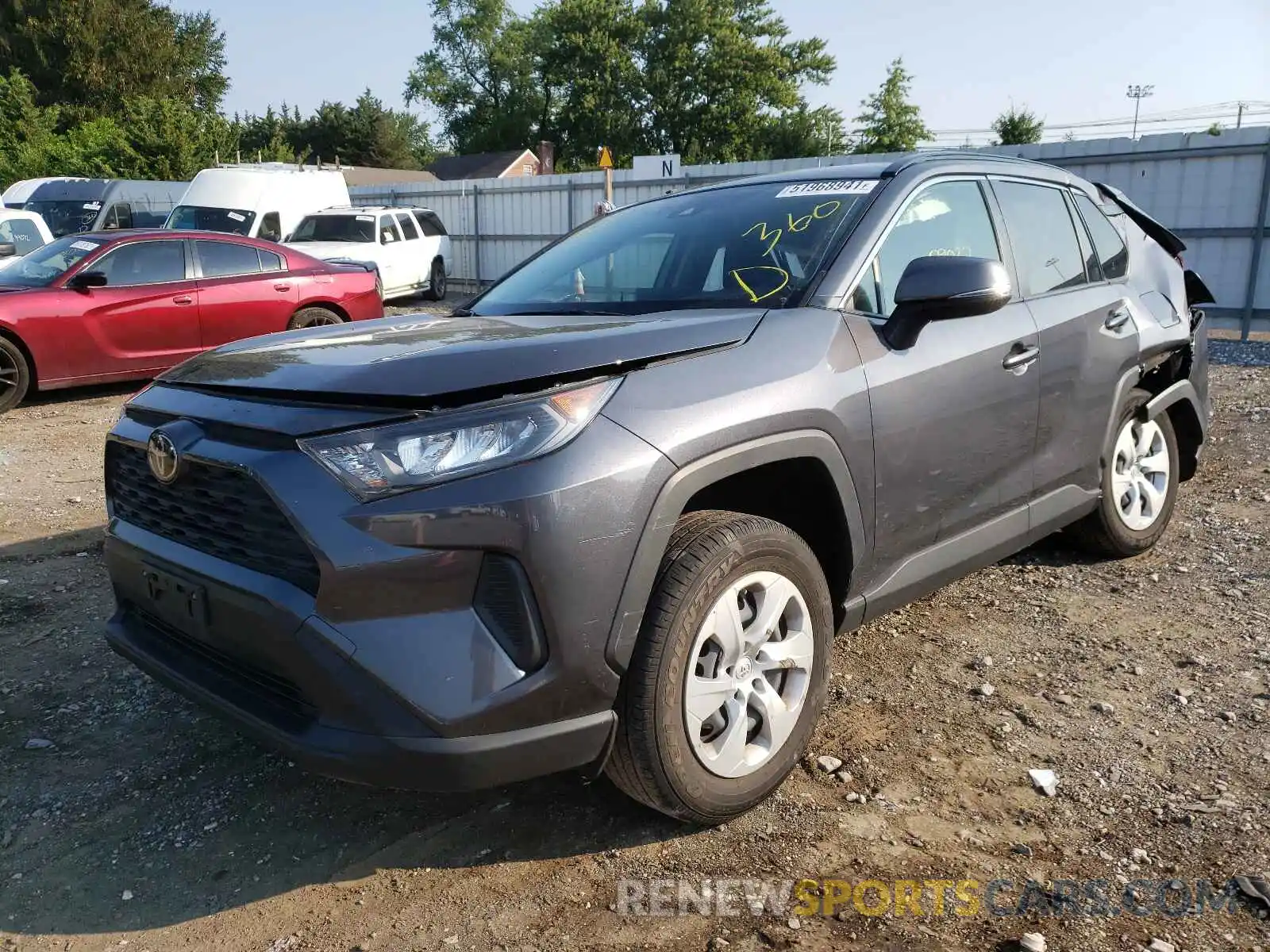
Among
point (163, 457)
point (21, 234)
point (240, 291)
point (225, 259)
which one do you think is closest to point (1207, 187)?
point (240, 291)

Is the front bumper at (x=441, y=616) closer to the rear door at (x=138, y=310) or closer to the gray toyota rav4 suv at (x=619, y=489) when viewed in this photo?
the gray toyota rav4 suv at (x=619, y=489)

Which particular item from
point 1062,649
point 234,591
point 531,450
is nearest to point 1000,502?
point 1062,649

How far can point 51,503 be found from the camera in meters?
5.73

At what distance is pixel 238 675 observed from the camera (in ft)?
7.91

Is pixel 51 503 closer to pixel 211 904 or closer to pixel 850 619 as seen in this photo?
pixel 211 904

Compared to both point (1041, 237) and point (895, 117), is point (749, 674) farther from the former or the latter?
point (895, 117)

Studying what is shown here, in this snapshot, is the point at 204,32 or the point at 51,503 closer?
the point at 51,503

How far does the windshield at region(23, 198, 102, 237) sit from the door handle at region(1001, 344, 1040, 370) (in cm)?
1829

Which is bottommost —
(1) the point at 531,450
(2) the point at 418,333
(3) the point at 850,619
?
(3) the point at 850,619

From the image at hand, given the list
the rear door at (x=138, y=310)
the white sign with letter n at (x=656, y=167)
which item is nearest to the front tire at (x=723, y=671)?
the rear door at (x=138, y=310)

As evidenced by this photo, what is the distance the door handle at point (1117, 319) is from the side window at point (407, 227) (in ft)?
48.1

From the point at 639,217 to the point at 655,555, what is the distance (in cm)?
190

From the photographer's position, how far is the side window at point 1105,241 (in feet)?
13.4

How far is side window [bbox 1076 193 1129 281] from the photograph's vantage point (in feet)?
13.4
